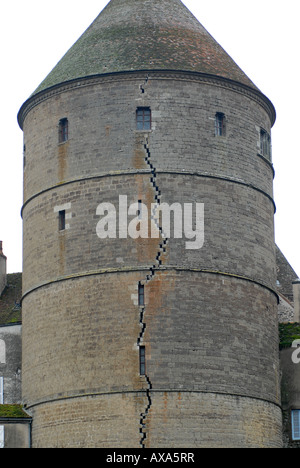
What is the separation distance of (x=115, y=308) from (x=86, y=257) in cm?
222

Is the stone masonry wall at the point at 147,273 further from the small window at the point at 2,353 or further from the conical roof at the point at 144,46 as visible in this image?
the small window at the point at 2,353

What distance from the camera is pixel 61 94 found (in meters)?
50.6

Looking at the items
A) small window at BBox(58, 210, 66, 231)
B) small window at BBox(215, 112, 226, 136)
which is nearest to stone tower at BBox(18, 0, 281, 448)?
small window at BBox(215, 112, 226, 136)

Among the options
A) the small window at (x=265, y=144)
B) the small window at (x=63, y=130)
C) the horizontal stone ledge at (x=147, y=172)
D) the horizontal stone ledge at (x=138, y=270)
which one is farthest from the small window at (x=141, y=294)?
the small window at (x=265, y=144)

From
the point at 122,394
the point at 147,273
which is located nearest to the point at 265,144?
the point at 147,273

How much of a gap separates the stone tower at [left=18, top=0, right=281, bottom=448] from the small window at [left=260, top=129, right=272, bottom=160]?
133mm

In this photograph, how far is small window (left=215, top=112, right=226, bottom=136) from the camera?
164 ft

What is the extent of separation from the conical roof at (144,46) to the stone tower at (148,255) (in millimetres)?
83

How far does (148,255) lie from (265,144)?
7.24m

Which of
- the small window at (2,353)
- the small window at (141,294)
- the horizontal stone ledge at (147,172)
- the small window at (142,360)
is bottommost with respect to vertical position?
the small window at (142,360)

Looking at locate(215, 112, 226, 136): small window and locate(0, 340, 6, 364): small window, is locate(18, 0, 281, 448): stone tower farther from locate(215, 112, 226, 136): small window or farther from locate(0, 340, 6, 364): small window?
locate(0, 340, 6, 364): small window

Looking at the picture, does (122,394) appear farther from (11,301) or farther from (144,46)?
(144,46)

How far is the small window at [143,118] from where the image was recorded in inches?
1934
